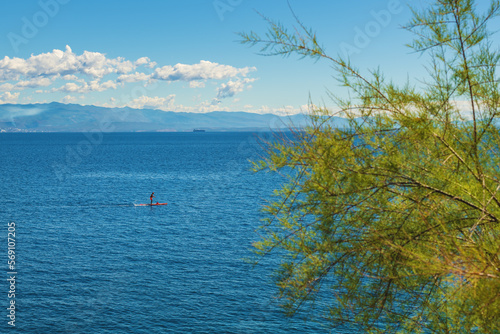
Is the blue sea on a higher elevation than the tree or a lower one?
lower

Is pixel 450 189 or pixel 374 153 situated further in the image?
pixel 374 153

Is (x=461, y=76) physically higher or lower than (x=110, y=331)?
higher

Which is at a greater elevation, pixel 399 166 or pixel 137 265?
pixel 399 166

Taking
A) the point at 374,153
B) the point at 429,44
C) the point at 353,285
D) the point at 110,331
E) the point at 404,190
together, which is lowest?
the point at 110,331

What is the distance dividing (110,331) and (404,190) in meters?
25.1

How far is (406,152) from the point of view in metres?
8.46

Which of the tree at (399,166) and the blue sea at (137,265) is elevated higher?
the tree at (399,166)

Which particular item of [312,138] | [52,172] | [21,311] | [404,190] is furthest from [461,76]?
[52,172]

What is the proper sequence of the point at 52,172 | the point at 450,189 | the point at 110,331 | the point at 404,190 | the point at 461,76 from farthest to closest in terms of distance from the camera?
the point at 52,172 → the point at 110,331 → the point at 404,190 → the point at 461,76 → the point at 450,189

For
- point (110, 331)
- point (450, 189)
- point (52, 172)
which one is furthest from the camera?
point (52, 172)

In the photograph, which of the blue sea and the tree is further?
the blue sea

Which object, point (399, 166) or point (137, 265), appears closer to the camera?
point (399, 166)

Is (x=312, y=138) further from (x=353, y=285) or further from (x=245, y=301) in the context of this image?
(x=245, y=301)

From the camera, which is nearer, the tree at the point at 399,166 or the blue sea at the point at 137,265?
the tree at the point at 399,166
